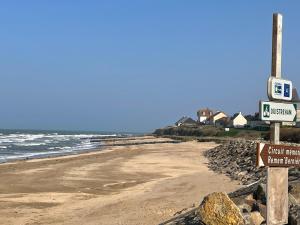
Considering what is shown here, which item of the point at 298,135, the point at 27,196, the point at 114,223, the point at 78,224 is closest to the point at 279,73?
the point at 114,223

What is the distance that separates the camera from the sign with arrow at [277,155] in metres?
7.68

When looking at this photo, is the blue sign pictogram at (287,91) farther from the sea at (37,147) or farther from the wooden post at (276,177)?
the sea at (37,147)

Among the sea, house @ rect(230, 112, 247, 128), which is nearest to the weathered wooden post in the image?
the sea

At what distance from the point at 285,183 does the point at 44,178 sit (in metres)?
19.2

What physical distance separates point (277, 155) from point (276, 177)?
0.37m

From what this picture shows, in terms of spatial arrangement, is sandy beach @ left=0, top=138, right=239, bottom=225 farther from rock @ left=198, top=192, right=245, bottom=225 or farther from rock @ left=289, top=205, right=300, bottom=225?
rock @ left=289, top=205, right=300, bottom=225

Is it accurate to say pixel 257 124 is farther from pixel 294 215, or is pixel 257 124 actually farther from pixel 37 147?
pixel 37 147

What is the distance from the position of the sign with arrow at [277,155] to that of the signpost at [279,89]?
29.3 inches

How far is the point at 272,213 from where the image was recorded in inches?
318

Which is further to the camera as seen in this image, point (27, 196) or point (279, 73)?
point (27, 196)

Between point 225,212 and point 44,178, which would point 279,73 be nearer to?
point 225,212

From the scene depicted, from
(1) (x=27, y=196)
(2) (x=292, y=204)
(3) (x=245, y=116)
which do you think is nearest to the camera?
(2) (x=292, y=204)

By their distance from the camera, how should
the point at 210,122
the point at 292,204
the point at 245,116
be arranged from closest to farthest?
the point at 292,204 → the point at 245,116 → the point at 210,122

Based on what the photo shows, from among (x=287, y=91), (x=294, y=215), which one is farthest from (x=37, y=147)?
(x=287, y=91)
